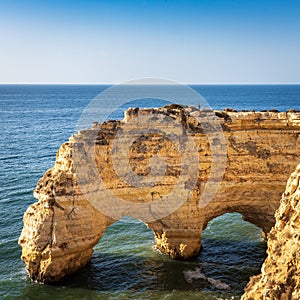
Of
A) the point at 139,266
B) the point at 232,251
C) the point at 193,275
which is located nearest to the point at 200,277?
the point at 193,275

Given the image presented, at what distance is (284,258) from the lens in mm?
9609

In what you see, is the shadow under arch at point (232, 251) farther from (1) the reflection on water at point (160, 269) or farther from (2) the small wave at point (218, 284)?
(2) the small wave at point (218, 284)

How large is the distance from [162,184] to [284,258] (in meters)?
14.7

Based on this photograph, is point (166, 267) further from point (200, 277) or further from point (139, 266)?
point (200, 277)

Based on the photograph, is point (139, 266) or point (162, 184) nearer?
point (162, 184)

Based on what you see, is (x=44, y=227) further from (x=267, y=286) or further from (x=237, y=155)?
(x=267, y=286)

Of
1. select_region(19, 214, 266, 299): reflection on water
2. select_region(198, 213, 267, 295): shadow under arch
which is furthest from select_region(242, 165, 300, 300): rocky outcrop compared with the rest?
select_region(198, 213, 267, 295): shadow under arch

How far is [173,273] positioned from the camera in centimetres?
2406

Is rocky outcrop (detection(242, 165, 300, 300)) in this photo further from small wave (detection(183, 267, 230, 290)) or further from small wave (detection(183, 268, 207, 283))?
small wave (detection(183, 268, 207, 283))

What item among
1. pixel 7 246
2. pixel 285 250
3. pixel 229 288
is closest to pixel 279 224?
pixel 285 250

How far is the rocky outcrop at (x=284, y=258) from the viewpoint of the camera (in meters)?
9.28

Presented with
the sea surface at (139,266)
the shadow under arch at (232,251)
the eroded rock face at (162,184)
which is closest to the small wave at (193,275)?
the sea surface at (139,266)

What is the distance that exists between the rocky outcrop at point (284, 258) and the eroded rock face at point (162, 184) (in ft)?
42.8

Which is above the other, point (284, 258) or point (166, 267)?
point (284, 258)
